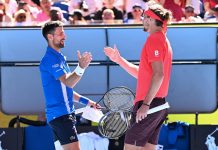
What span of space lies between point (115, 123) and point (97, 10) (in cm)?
449

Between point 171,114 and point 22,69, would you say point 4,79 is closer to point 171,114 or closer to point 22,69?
point 22,69

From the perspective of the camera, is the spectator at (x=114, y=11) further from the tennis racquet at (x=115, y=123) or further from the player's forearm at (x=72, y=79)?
the player's forearm at (x=72, y=79)

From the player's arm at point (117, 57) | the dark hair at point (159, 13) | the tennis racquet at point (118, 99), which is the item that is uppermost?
the dark hair at point (159, 13)

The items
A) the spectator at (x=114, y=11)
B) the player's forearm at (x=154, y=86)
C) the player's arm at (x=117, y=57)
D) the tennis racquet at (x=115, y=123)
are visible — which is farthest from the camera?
the spectator at (x=114, y=11)

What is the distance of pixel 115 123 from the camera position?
6.83m

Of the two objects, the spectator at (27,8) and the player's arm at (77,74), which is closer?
the player's arm at (77,74)

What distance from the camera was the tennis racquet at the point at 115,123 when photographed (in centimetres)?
676

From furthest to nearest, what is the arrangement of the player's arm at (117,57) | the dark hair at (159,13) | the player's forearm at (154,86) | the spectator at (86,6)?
the spectator at (86,6) < the player's arm at (117,57) < the dark hair at (159,13) < the player's forearm at (154,86)

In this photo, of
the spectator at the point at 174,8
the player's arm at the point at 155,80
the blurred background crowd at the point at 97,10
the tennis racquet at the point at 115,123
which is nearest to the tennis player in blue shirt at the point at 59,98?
the tennis racquet at the point at 115,123

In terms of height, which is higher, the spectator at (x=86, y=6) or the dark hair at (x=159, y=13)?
the dark hair at (x=159, y=13)

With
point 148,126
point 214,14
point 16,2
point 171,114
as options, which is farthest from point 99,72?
point 16,2

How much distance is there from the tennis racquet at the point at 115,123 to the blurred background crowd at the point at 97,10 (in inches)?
139

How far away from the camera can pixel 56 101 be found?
6.61 m

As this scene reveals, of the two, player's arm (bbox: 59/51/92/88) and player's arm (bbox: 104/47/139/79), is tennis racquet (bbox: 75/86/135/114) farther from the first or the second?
player's arm (bbox: 59/51/92/88)
